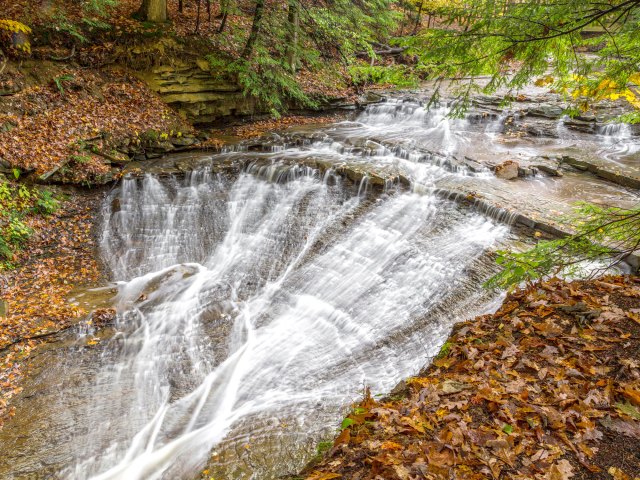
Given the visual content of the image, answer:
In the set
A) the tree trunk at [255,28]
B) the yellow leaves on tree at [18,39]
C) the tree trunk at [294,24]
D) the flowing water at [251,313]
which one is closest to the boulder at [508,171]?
the flowing water at [251,313]

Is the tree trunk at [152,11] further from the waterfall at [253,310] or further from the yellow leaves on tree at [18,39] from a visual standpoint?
the waterfall at [253,310]

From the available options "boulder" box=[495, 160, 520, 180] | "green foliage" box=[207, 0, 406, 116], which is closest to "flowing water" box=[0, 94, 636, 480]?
"boulder" box=[495, 160, 520, 180]

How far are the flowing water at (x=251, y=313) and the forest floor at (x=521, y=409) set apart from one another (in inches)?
76.8

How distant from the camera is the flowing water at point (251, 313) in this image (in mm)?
5094

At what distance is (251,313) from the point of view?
754 cm

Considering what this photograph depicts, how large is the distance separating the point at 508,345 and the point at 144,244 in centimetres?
823

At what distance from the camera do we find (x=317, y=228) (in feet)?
31.6

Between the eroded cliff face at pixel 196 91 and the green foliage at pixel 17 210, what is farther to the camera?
the eroded cliff face at pixel 196 91

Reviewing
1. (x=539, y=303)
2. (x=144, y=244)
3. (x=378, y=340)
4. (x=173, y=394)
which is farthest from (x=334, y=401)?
(x=144, y=244)

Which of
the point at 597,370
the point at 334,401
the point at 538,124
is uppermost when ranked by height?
the point at 538,124

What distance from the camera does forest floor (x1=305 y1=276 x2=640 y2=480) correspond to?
2.61m

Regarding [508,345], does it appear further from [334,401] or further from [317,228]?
[317,228]

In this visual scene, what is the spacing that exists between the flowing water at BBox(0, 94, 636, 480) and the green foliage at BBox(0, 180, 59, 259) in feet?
4.37

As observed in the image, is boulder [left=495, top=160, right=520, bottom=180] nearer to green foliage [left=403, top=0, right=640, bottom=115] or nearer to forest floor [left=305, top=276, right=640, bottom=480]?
green foliage [left=403, top=0, right=640, bottom=115]
